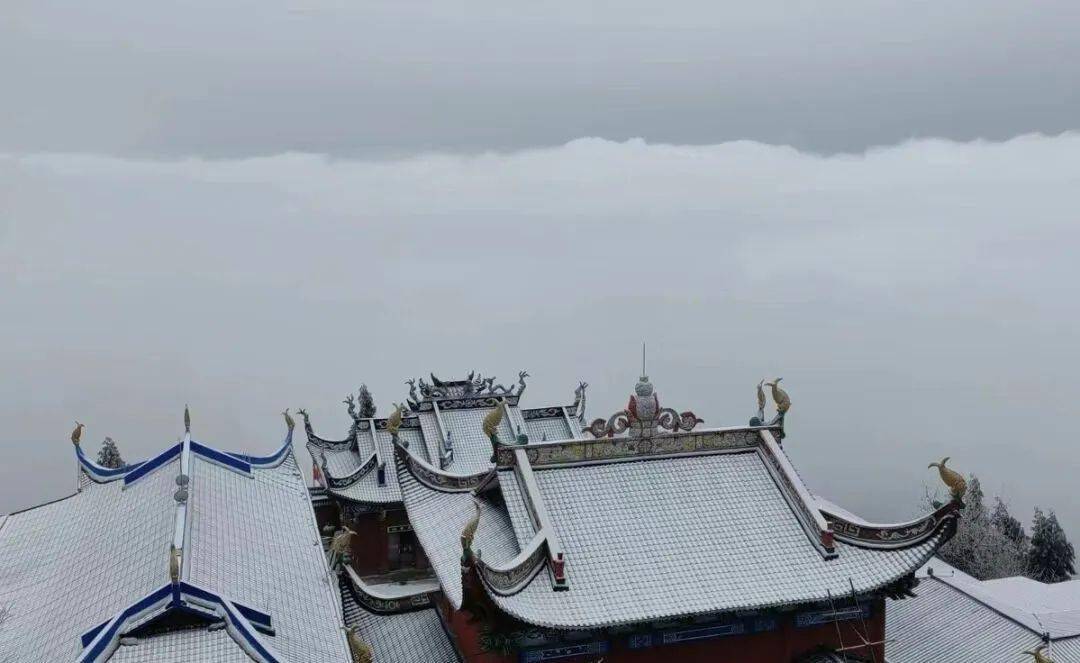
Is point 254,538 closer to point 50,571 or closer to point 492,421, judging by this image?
point 50,571

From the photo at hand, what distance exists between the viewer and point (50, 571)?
1855cm

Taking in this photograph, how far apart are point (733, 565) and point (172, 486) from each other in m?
11.9

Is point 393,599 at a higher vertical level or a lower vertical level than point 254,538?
lower

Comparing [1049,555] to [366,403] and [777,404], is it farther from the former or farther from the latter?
[366,403]

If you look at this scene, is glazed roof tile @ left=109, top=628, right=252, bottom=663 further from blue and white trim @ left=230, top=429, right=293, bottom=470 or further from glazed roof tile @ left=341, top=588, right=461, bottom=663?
blue and white trim @ left=230, top=429, right=293, bottom=470

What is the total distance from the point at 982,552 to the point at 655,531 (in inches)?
1045

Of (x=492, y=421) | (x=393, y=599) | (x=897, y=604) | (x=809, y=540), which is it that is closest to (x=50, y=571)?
(x=393, y=599)

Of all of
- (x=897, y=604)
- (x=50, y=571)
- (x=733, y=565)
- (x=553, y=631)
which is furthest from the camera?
(x=897, y=604)

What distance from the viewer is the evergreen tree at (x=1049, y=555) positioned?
125 feet

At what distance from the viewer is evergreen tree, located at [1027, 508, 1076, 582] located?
38188 millimetres

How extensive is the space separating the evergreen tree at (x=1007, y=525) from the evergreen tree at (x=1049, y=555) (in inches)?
94.5

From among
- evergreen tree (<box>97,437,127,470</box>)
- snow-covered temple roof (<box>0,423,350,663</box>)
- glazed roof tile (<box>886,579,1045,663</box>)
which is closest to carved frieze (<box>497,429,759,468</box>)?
snow-covered temple roof (<box>0,423,350,663</box>)

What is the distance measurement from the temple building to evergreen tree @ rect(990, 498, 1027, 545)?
2754 centimetres

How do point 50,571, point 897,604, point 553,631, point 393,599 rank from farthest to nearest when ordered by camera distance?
point 897,604, point 393,599, point 50,571, point 553,631
